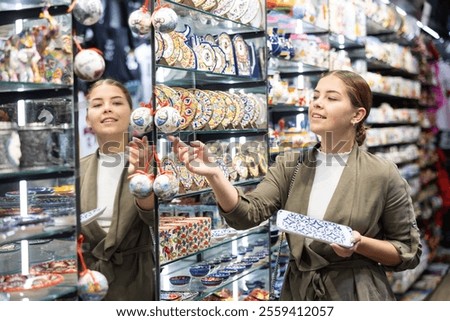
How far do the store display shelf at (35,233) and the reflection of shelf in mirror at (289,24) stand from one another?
7.14ft

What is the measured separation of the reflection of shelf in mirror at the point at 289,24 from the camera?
3.82 metres

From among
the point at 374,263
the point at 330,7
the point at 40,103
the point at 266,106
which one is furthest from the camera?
the point at 330,7

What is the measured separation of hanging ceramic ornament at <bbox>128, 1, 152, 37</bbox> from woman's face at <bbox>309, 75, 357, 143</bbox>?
699mm

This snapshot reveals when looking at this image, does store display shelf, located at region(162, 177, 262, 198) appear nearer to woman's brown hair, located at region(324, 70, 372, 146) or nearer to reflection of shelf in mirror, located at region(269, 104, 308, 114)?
reflection of shelf in mirror, located at region(269, 104, 308, 114)

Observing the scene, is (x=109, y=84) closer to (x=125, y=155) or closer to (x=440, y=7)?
(x=125, y=155)

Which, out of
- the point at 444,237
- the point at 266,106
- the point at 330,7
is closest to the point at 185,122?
the point at 266,106

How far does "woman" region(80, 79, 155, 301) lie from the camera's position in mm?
2082

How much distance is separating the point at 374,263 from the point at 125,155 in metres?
0.96

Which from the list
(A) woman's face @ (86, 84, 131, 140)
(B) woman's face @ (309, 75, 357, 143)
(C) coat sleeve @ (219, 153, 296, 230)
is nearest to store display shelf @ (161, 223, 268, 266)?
(C) coat sleeve @ (219, 153, 296, 230)

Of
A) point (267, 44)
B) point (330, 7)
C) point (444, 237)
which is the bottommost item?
point (444, 237)

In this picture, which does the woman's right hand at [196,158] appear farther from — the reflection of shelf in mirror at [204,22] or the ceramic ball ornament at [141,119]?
the reflection of shelf in mirror at [204,22]

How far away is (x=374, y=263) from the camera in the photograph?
96.7 inches
